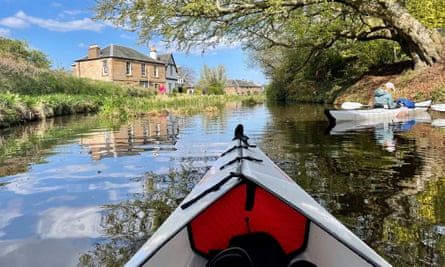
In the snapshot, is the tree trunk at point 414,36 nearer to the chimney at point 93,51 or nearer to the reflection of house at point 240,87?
the chimney at point 93,51

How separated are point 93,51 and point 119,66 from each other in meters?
4.07

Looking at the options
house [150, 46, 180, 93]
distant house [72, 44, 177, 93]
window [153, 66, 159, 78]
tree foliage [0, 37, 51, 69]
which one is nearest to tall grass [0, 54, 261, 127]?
tree foliage [0, 37, 51, 69]

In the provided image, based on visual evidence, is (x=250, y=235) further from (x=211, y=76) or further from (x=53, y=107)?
(x=211, y=76)

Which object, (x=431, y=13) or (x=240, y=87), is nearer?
(x=431, y=13)

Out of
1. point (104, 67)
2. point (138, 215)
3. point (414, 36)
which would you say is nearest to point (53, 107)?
point (138, 215)

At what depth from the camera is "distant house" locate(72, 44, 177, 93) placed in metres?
44.8

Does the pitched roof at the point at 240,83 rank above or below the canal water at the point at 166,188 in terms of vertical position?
above

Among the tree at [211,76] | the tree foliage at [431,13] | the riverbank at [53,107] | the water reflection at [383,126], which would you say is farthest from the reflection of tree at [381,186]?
the tree at [211,76]

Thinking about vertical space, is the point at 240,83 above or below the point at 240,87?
above

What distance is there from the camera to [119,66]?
4531cm

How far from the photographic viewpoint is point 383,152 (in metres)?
7.33

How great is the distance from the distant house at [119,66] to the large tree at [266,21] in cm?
2859

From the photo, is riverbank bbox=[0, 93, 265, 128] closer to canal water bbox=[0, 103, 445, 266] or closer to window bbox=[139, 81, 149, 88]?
canal water bbox=[0, 103, 445, 266]

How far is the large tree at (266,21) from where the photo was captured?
11.9 m
